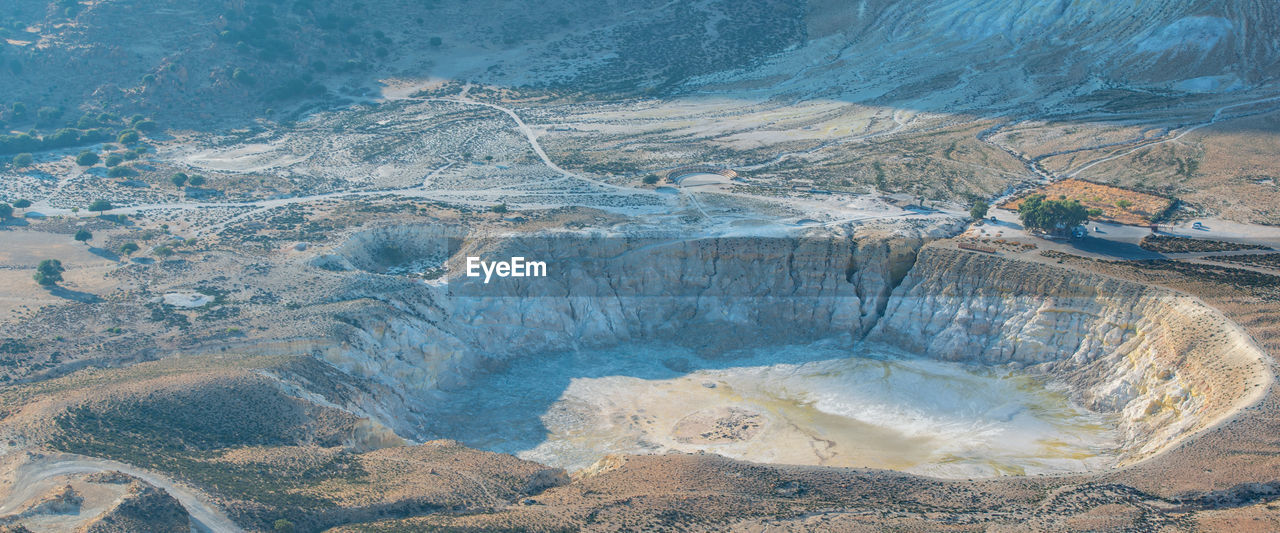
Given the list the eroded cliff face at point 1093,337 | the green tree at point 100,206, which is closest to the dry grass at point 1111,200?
the eroded cliff face at point 1093,337

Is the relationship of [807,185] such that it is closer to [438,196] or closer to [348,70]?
[438,196]

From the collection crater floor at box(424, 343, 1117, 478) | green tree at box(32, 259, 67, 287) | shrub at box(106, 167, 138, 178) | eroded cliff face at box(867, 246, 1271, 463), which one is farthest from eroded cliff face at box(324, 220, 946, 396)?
shrub at box(106, 167, 138, 178)

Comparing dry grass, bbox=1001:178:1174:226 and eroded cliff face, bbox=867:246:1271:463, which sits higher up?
dry grass, bbox=1001:178:1174:226

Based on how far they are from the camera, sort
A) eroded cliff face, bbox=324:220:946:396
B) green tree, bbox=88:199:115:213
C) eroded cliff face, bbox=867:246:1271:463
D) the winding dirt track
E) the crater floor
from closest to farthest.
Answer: the winding dirt track → eroded cliff face, bbox=867:246:1271:463 → the crater floor → eroded cliff face, bbox=324:220:946:396 → green tree, bbox=88:199:115:213

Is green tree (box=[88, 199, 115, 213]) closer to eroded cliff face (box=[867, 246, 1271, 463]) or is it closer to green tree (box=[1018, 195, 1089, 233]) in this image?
eroded cliff face (box=[867, 246, 1271, 463])

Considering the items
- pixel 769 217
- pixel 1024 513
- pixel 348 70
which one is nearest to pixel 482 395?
pixel 769 217

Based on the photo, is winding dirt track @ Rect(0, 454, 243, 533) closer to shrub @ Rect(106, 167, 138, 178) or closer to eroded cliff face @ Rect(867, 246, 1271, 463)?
eroded cliff face @ Rect(867, 246, 1271, 463)

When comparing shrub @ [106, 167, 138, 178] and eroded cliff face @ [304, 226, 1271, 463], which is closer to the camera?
eroded cliff face @ [304, 226, 1271, 463]

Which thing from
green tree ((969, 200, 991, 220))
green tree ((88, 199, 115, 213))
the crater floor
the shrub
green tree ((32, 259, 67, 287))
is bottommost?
the crater floor

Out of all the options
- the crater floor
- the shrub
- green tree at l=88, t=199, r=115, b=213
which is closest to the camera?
the crater floor

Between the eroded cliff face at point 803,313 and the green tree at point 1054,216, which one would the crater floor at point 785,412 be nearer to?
the eroded cliff face at point 803,313
